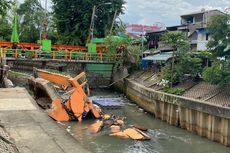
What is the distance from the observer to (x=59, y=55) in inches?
1494

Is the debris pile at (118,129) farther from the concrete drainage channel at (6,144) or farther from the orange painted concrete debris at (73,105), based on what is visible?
the concrete drainage channel at (6,144)

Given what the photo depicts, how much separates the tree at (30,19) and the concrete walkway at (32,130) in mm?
45738

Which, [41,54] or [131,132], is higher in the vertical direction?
[41,54]

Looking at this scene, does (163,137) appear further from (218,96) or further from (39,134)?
(39,134)

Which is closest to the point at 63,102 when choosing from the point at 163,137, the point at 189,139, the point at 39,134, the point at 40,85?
the point at 40,85

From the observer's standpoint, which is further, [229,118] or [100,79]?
[100,79]

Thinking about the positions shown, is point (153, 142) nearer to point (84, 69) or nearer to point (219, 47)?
point (219, 47)

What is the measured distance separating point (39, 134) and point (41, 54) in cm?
2553

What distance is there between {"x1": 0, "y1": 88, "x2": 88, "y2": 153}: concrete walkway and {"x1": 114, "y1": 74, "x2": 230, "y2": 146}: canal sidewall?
30.6 ft

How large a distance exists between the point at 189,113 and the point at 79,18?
105ft

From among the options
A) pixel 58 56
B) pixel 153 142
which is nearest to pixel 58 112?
pixel 153 142

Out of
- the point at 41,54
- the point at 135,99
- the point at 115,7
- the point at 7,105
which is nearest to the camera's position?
the point at 7,105

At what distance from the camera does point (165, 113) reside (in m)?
24.8

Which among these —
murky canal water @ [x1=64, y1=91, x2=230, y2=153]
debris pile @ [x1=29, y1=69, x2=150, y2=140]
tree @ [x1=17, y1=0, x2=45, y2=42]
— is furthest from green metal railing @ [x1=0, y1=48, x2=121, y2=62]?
tree @ [x1=17, y1=0, x2=45, y2=42]
